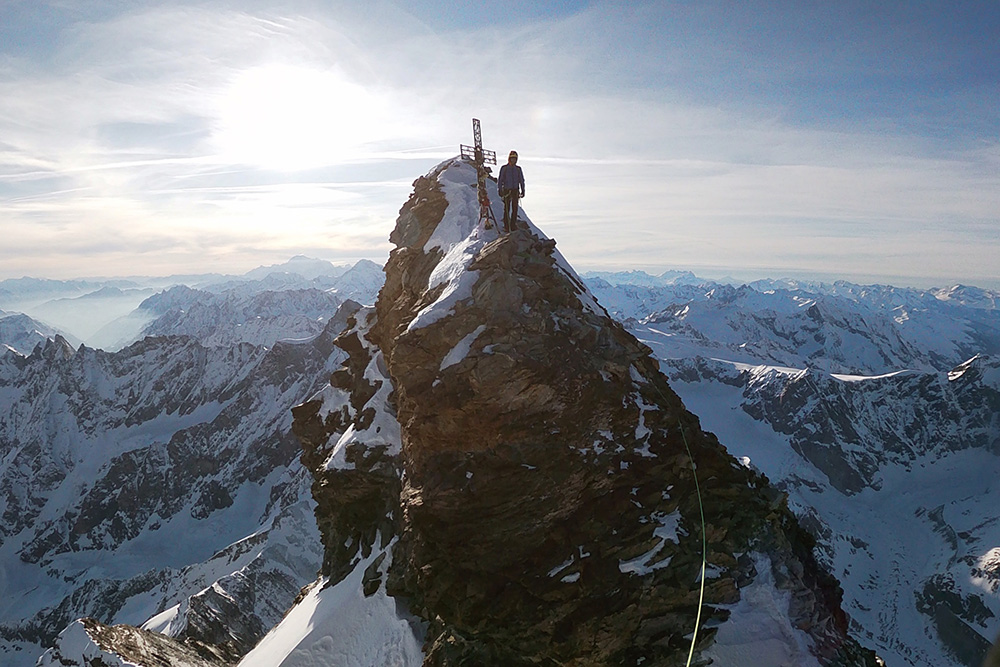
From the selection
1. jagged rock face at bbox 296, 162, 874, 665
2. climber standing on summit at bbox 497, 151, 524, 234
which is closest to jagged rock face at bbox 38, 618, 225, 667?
jagged rock face at bbox 296, 162, 874, 665

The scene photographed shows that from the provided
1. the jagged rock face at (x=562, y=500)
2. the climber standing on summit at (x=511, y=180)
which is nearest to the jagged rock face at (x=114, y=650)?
the jagged rock face at (x=562, y=500)

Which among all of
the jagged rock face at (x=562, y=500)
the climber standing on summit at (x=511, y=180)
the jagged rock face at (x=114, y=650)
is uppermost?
the climber standing on summit at (x=511, y=180)

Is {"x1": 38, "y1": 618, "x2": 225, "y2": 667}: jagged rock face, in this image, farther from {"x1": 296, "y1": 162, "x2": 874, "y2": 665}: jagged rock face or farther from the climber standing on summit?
the climber standing on summit

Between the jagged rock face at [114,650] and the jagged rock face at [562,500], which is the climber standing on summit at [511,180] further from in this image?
the jagged rock face at [114,650]

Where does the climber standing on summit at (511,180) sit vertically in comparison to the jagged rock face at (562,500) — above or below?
above

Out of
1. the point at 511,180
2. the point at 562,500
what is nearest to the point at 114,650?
the point at 562,500

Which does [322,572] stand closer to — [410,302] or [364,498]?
[364,498]

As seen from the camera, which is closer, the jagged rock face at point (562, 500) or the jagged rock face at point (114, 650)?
the jagged rock face at point (562, 500)

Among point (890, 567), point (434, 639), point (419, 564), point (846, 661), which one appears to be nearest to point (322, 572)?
point (434, 639)
